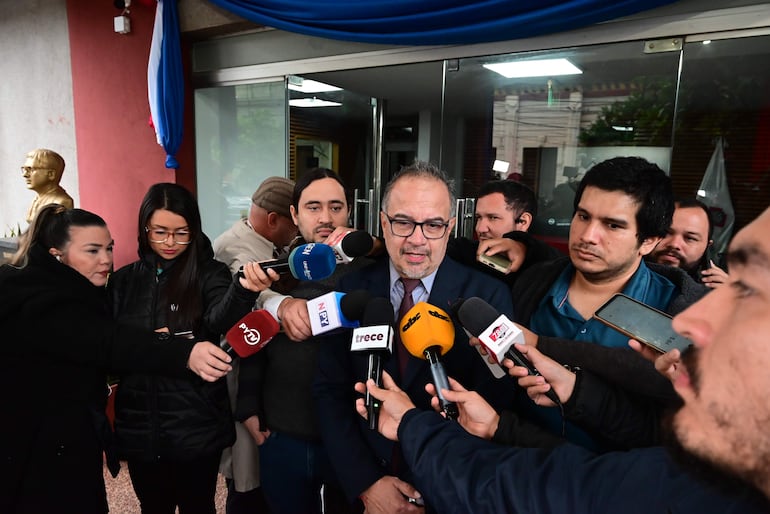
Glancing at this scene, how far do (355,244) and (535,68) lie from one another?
2041mm

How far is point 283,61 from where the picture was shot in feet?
11.2

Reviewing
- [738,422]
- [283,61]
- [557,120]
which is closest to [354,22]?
[283,61]

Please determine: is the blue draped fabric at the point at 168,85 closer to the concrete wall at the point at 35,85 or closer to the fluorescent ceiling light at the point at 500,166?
the concrete wall at the point at 35,85

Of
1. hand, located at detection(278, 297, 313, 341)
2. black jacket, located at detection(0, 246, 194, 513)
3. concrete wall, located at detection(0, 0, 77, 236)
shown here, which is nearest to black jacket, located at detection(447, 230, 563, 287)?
hand, located at detection(278, 297, 313, 341)

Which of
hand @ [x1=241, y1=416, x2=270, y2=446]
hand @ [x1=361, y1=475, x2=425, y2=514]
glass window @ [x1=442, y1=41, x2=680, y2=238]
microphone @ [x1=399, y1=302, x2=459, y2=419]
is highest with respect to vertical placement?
glass window @ [x1=442, y1=41, x2=680, y2=238]

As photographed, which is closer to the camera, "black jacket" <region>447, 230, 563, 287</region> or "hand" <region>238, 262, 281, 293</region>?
"hand" <region>238, 262, 281, 293</region>

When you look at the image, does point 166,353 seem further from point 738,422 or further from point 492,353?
point 738,422

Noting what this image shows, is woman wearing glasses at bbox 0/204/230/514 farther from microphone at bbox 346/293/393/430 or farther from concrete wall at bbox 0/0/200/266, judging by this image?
concrete wall at bbox 0/0/200/266

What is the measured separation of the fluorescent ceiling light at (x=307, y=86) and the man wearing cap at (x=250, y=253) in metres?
1.51

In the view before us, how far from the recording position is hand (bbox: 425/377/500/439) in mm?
941

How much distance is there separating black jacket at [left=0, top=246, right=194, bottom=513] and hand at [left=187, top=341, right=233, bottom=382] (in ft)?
0.27

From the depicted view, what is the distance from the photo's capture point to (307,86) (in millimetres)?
3680

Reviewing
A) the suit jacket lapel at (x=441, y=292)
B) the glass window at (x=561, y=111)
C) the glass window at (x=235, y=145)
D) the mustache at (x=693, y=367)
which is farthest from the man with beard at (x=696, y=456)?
the glass window at (x=235, y=145)

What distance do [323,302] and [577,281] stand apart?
0.67 m
